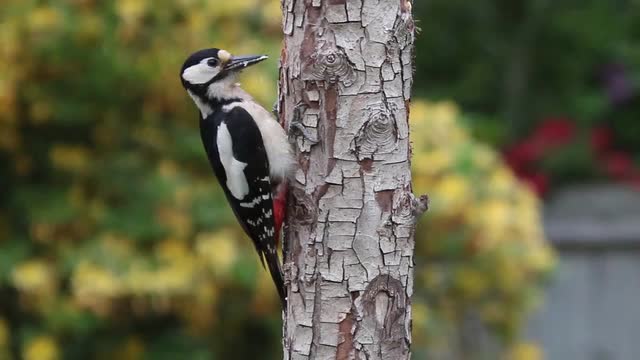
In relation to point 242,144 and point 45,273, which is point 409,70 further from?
point 45,273

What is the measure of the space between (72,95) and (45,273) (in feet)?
2.38

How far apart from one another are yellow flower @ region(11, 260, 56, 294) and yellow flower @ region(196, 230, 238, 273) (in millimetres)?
586

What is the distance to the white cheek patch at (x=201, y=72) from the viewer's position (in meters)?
3.42

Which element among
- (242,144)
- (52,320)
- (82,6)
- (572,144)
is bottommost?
(52,320)

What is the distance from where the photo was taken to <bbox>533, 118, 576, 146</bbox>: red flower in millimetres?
8641

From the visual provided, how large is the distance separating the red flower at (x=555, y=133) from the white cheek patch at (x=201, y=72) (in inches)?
219

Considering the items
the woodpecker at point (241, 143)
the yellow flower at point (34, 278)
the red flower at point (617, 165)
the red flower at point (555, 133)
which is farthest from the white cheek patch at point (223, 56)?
the red flower at point (617, 165)

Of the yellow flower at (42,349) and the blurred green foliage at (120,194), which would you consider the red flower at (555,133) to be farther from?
the yellow flower at (42,349)

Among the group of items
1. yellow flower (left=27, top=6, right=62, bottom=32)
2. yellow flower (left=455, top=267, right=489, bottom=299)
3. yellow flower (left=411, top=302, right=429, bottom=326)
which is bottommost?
yellow flower (left=411, top=302, right=429, bottom=326)

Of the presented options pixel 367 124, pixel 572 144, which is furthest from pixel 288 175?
pixel 572 144

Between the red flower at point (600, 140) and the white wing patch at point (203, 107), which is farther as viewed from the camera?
the red flower at point (600, 140)

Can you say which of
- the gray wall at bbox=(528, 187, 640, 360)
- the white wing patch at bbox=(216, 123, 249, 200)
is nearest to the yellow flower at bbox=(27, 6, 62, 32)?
the white wing patch at bbox=(216, 123, 249, 200)

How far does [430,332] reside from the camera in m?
5.21

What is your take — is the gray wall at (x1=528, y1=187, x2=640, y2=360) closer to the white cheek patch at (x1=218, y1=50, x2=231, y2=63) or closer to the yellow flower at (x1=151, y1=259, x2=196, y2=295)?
the yellow flower at (x1=151, y1=259, x2=196, y2=295)
